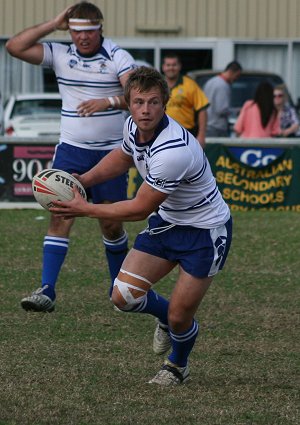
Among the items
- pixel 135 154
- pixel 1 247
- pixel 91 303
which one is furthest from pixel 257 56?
pixel 135 154

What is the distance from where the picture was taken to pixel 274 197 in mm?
14680

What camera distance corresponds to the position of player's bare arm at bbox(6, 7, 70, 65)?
845cm

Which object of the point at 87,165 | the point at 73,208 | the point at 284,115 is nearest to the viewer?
the point at 73,208

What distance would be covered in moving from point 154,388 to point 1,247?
18.1ft

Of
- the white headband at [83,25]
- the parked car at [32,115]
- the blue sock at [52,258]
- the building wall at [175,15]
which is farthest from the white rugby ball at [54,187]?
the building wall at [175,15]

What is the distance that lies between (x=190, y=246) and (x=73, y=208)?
2.25 feet

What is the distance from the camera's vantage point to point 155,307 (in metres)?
6.72

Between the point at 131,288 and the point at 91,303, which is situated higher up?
the point at 131,288

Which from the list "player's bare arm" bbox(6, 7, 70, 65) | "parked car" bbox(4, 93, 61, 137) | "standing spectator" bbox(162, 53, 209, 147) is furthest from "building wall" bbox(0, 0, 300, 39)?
"player's bare arm" bbox(6, 7, 70, 65)

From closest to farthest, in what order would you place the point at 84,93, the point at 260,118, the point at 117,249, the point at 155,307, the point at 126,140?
the point at 126,140
the point at 155,307
the point at 84,93
the point at 117,249
the point at 260,118

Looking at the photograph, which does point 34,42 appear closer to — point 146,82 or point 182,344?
point 146,82

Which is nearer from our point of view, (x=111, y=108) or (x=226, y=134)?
(x=111, y=108)

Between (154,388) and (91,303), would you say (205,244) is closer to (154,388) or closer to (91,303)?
(154,388)

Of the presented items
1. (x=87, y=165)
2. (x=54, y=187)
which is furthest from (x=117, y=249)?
(x=54, y=187)
